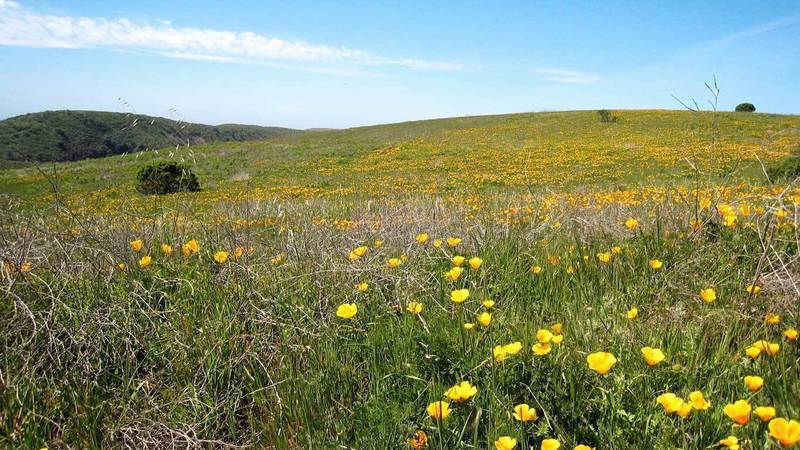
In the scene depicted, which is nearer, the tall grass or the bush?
the tall grass

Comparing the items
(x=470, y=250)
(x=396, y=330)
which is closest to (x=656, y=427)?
(x=396, y=330)

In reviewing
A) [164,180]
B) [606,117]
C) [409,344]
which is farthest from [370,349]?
[606,117]

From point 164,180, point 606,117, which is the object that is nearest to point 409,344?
point 164,180

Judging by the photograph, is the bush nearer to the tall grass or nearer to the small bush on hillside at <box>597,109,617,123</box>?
the tall grass

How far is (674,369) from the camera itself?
1.90 metres

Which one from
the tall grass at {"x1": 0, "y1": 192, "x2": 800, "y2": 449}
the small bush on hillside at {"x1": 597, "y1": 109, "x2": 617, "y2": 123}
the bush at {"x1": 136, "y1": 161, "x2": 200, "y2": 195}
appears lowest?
the bush at {"x1": 136, "y1": 161, "x2": 200, "y2": 195}

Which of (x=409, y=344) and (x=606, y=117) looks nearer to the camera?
(x=409, y=344)

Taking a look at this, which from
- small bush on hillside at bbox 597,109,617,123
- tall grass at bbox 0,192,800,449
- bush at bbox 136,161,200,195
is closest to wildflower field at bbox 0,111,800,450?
tall grass at bbox 0,192,800,449

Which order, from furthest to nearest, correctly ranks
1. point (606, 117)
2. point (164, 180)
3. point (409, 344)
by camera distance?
1. point (606, 117)
2. point (164, 180)
3. point (409, 344)

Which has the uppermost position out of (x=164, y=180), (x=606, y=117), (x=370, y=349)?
(x=606, y=117)

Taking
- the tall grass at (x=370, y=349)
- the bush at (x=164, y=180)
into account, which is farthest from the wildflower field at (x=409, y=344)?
the bush at (x=164, y=180)

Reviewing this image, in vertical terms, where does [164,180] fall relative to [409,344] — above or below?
below

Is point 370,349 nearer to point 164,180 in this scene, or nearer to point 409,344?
point 409,344

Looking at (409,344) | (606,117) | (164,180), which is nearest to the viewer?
(409,344)
